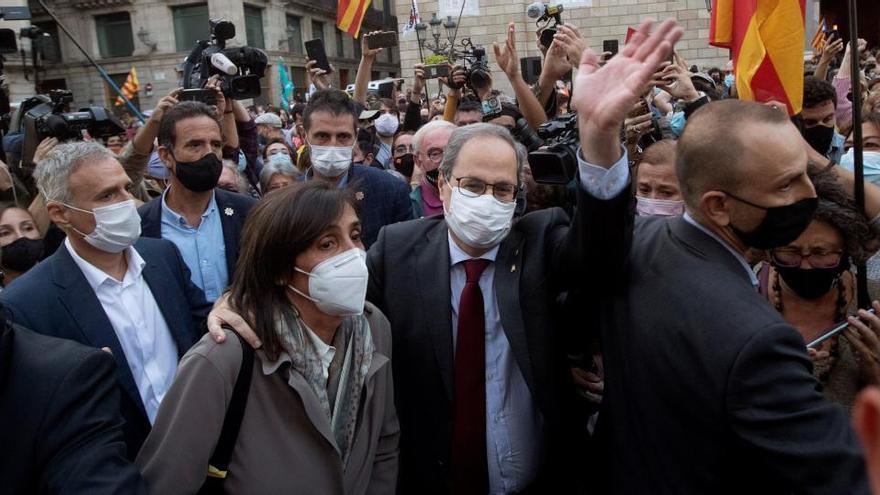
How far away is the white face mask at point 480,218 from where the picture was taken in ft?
7.47

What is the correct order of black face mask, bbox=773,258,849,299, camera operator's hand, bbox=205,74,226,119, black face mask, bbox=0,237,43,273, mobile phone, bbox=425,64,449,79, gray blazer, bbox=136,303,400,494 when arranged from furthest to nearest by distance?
mobile phone, bbox=425,64,449,79
camera operator's hand, bbox=205,74,226,119
black face mask, bbox=0,237,43,273
black face mask, bbox=773,258,849,299
gray blazer, bbox=136,303,400,494

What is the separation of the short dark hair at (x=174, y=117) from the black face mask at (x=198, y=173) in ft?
0.43

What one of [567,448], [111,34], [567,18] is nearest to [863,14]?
[567,18]

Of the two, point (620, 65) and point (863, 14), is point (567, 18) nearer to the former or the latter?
point (863, 14)

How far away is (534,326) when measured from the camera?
2229 mm

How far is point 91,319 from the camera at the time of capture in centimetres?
245

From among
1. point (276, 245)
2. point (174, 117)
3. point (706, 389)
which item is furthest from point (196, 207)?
point (706, 389)

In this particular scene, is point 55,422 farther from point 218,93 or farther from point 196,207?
point 218,93

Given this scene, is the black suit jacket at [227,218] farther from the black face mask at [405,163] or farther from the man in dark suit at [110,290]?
the black face mask at [405,163]

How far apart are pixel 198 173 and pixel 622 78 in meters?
2.43

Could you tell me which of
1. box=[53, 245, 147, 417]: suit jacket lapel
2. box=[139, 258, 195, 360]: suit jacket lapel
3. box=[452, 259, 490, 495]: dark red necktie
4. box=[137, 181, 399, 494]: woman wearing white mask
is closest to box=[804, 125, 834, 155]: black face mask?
box=[452, 259, 490, 495]: dark red necktie

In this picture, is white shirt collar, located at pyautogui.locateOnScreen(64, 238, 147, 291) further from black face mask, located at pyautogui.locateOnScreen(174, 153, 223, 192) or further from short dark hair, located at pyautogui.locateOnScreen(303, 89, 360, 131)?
short dark hair, located at pyautogui.locateOnScreen(303, 89, 360, 131)

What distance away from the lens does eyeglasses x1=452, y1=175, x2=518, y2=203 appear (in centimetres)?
232

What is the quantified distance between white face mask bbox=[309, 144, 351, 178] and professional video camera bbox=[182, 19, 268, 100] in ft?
2.70
